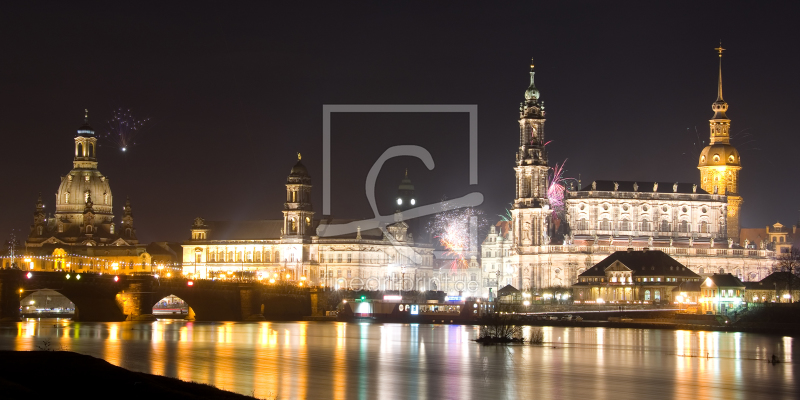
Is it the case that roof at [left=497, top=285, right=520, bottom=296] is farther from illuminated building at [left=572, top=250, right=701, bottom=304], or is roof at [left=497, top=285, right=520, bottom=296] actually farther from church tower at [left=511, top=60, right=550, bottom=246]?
church tower at [left=511, top=60, right=550, bottom=246]

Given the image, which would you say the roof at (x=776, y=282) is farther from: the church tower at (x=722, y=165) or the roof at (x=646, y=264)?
the church tower at (x=722, y=165)

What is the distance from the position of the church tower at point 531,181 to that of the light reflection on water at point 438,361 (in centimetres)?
6171

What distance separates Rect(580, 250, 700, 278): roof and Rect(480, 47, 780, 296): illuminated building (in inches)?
508

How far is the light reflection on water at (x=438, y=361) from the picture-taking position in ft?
194

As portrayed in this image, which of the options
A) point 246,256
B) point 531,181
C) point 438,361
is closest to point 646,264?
point 531,181

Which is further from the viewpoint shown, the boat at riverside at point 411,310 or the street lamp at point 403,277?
the street lamp at point 403,277

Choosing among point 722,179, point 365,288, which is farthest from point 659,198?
point 365,288

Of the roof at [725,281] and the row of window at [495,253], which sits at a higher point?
the row of window at [495,253]

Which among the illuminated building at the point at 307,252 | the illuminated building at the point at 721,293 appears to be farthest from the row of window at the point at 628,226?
the illuminated building at the point at 721,293

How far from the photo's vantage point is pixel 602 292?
154 m

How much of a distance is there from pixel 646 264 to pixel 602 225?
24.7m

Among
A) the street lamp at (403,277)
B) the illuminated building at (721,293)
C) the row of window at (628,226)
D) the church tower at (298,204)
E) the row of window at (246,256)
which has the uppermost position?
the church tower at (298,204)

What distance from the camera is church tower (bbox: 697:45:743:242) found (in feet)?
614

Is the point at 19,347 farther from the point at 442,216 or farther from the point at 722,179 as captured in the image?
the point at 722,179
